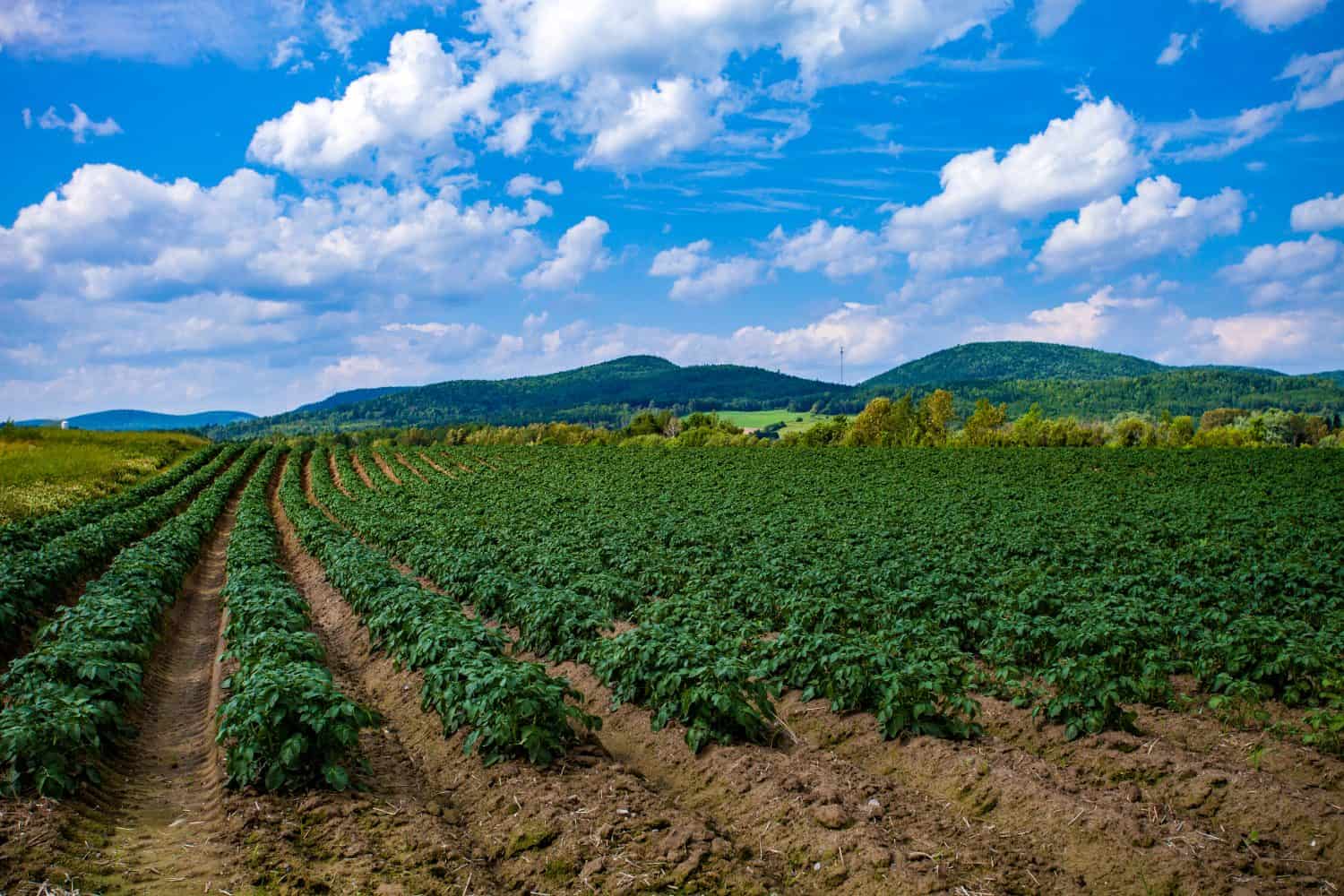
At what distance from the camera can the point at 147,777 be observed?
7957 mm

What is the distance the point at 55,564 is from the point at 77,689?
38.6ft

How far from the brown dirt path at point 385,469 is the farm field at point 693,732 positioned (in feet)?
130

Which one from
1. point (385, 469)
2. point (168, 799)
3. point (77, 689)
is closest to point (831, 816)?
point (168, 799)

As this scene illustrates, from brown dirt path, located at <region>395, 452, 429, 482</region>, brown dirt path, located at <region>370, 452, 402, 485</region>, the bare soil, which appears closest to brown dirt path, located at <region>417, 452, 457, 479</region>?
brown dirt path, located at <region>395, 452, 429, 482</region>

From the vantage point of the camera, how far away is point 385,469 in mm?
66000

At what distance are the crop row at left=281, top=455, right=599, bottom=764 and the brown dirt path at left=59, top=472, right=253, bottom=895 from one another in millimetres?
2254

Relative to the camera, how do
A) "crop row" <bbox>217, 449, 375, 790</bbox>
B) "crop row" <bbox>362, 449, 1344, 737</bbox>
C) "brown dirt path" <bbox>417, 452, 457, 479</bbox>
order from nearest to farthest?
"crop row" <bbox>217, 449, 375, 790</bbox>
"crop row" <bbox>362, 449, 1344, 737</bbox>
"brown dirt path" <bbox>417, 452, 457, 479</bbox>

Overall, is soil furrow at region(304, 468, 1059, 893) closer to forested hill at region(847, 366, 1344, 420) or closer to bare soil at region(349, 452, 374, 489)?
bare soil at region(349, 452, 374, 489)

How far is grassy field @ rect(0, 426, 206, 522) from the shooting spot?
33.6 metres

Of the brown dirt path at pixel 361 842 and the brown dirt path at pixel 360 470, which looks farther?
the brown dirt path at pixel 360 470

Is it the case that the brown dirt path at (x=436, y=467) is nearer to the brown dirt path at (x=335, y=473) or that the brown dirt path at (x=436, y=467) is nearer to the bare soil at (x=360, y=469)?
the bare soil at (x=360, y=469)

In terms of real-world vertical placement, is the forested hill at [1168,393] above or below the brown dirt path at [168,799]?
above

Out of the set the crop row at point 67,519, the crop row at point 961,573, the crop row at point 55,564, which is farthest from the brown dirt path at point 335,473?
the crop row at point 55,564

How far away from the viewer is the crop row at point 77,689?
639cm
